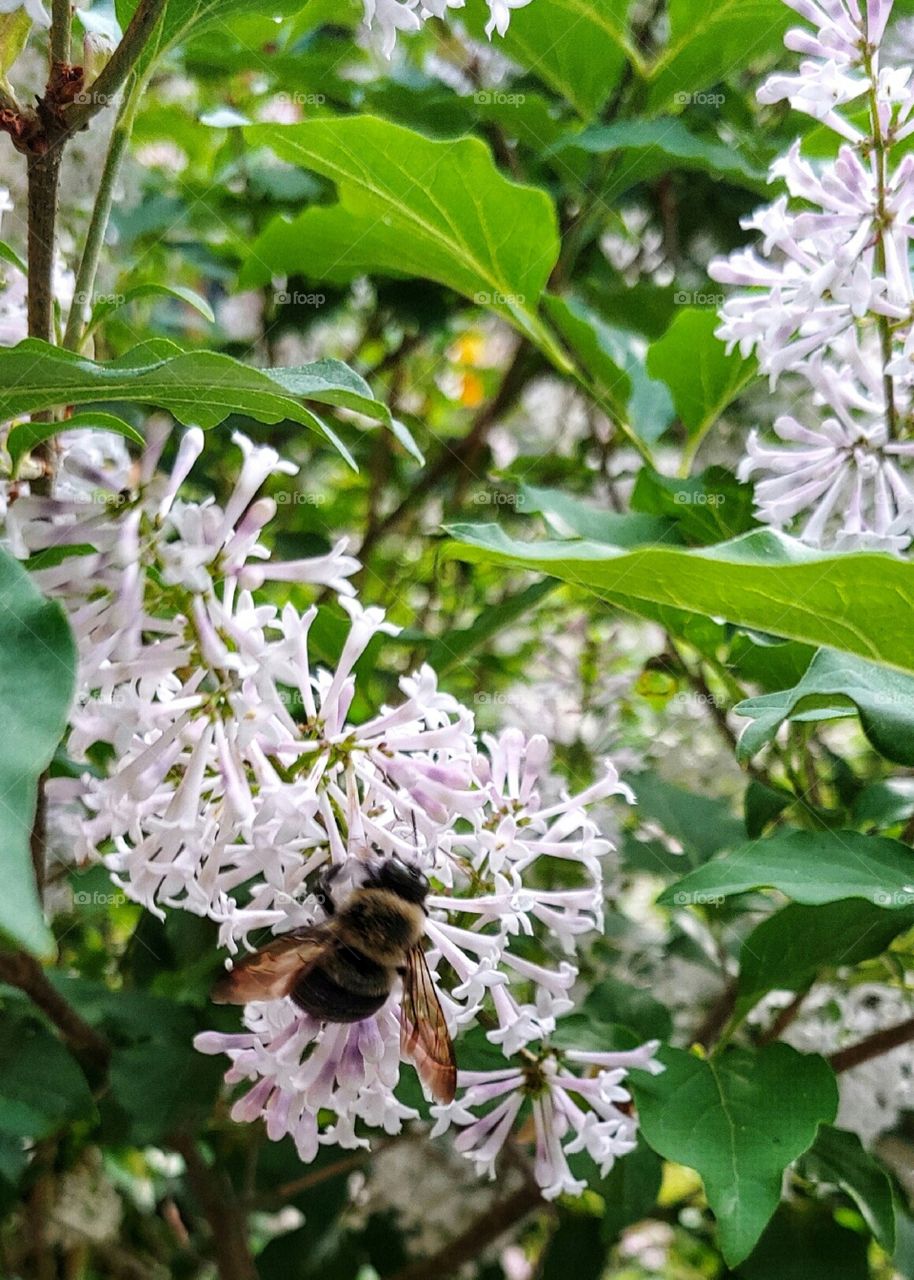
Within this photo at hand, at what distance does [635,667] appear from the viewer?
5.27 ft

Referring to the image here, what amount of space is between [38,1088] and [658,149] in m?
1.00

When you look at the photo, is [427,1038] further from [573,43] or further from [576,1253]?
[573,43]

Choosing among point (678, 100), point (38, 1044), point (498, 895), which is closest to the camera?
point (498, 895)

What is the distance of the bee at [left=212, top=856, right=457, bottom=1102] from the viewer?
0.68 meters

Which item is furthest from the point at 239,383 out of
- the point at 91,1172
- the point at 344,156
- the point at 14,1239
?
the point at 14,1239

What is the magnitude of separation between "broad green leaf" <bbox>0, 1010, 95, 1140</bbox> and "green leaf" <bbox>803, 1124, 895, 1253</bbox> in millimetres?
565

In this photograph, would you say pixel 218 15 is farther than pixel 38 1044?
No

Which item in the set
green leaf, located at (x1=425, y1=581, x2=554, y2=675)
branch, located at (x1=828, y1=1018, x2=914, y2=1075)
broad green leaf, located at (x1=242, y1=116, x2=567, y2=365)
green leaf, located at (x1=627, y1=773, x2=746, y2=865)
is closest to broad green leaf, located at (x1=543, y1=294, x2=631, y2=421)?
broad green leaf, located at (x1=242, y1=116, x2=567, y2=365)

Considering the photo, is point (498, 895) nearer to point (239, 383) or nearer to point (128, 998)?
point (239, 383)

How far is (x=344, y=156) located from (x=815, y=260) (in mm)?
Result: 358

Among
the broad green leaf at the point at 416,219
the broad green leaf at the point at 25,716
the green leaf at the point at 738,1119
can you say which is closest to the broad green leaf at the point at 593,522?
the broad green leaf at the point at 416,219

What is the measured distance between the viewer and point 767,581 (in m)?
0.59

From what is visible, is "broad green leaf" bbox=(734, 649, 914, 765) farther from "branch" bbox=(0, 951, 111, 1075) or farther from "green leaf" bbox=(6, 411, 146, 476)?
"branch" bbox=(0, 951, 111, 1075)

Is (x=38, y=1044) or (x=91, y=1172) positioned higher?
(x=38, y=1044)
